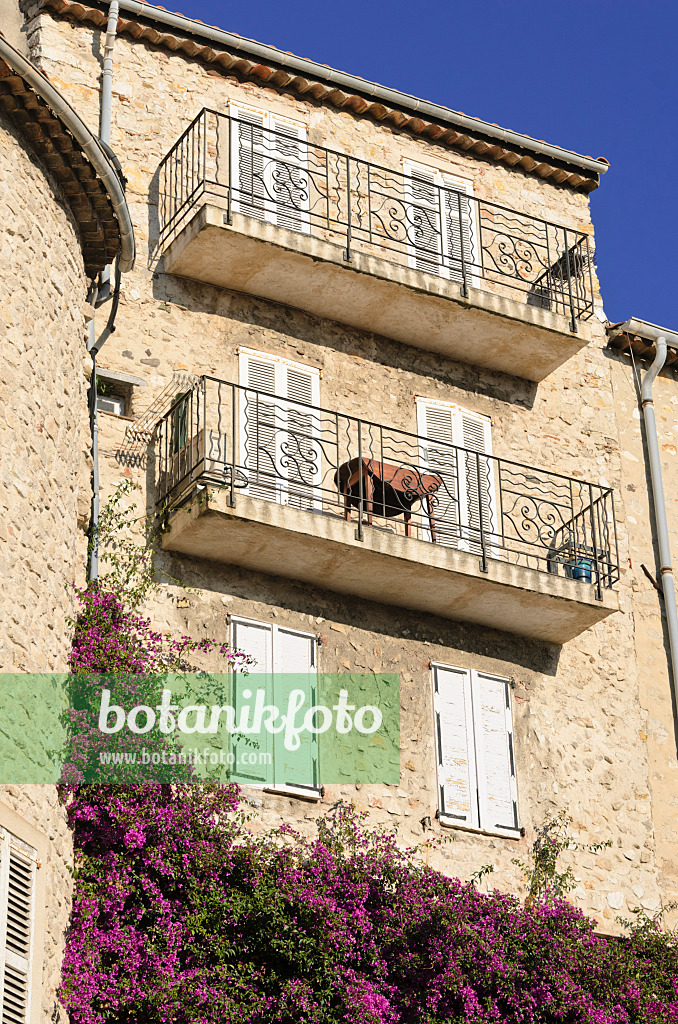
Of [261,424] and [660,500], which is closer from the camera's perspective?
[261,424]

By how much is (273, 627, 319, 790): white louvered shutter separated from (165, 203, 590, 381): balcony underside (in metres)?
3.72

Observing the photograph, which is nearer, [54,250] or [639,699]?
[54,250]

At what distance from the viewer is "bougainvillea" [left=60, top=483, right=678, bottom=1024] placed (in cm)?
1165

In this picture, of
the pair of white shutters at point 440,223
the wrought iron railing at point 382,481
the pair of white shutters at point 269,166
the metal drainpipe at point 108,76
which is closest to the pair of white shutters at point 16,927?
the wrought iron railing at point 382,481

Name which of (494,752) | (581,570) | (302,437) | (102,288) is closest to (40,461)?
(102,288)

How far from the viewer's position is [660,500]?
17391 millimetres

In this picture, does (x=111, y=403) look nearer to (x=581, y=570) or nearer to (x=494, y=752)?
(x=494, y=752)

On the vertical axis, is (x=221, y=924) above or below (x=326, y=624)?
below

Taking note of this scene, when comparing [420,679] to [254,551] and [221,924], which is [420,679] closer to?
[254,551]

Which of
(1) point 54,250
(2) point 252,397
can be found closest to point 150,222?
(2) point 252,397

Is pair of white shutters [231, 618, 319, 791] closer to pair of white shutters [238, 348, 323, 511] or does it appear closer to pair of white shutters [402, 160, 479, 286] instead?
pair of white shutters [238, 348, 323, 511]

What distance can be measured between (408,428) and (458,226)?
305 centimetres

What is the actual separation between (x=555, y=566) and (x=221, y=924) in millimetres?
5894

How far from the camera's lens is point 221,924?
12.2 m
